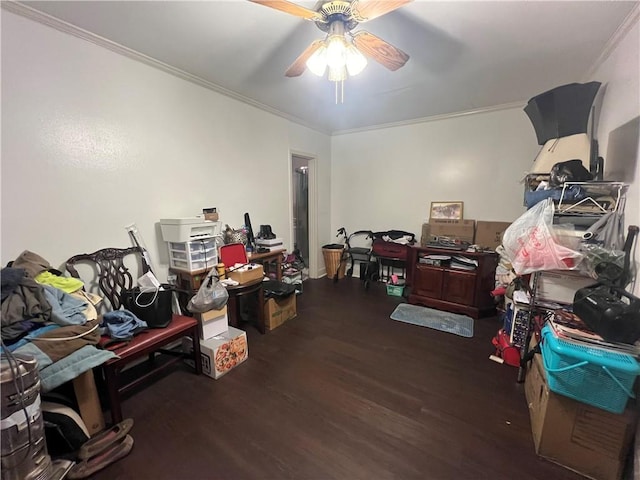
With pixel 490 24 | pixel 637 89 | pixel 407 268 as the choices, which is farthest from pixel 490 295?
pixel 490 24

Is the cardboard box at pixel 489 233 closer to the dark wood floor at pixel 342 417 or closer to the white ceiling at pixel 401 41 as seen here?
the dark wood floor at pixel 342 417

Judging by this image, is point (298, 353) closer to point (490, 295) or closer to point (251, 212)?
point (251, 212)

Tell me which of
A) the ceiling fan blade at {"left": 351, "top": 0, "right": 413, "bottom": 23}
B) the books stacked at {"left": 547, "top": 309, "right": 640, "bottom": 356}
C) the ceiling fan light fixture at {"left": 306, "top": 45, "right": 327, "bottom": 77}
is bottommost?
the books stacked at {"left": 547, "top": 309, "right": 640, "bottom": 356}

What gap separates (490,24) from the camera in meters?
1.72

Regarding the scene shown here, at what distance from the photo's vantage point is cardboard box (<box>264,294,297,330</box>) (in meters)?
2.79

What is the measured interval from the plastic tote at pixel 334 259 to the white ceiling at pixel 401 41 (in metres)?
2.40

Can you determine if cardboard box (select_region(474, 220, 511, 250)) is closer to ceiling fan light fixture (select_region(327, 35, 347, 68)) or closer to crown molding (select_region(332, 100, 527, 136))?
crown molding (select_region(332, 100, 527, 136))

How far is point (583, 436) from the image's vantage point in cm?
135

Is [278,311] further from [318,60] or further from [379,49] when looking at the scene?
[379,49]

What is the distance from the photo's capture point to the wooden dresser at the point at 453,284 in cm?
309

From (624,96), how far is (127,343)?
3671 millimetres

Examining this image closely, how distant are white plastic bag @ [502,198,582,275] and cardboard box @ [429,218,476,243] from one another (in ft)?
5.75

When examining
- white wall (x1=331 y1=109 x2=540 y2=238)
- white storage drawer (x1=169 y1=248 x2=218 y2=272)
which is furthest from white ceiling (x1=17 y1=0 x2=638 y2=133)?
white storage drawer (x1=169 y1=248 x2=218 y2=272)

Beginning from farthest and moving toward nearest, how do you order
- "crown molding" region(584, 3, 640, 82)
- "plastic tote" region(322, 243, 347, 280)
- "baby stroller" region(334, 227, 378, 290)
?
1. "plastic tote" region(322, 243, 347, 280)
2. "baby stroller" region(334, 227, 378, 290)
3. "crown molding" region(584, 3, 640, 82)
